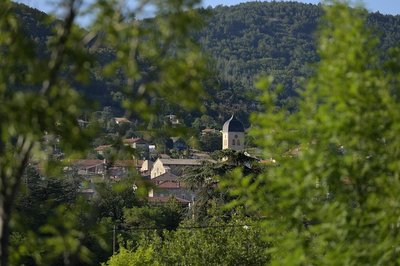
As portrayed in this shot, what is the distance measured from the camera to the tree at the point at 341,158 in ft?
16.4

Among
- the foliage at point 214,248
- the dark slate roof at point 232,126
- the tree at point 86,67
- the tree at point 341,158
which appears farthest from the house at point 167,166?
the tree at point 86,67

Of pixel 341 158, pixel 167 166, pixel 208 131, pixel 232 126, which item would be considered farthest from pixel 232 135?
pixel 341 158

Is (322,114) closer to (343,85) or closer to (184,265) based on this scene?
(343,85)

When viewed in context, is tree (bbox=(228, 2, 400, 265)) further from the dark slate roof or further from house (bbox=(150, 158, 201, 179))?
the dark slate roof

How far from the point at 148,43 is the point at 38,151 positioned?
72cm

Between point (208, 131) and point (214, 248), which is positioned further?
point (208, 131)

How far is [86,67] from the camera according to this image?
4.12m

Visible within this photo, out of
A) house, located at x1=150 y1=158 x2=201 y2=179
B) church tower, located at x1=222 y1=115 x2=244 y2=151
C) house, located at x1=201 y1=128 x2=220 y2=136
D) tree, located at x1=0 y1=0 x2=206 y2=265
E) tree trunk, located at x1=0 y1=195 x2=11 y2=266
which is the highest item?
house, located at x1=201 y1=128 x2=220 y2=136

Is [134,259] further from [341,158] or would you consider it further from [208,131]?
[208,131]

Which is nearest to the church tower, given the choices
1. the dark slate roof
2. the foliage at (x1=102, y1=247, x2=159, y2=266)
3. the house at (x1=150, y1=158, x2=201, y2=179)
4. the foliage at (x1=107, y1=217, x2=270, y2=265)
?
the dark slate roof

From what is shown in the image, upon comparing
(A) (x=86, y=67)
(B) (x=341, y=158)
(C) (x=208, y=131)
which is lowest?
(B) (x=341, y=158)

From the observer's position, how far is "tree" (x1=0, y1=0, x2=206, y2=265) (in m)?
4.08

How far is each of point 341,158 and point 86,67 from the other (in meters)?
1.75

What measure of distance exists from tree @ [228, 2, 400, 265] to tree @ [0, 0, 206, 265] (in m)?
1.19
